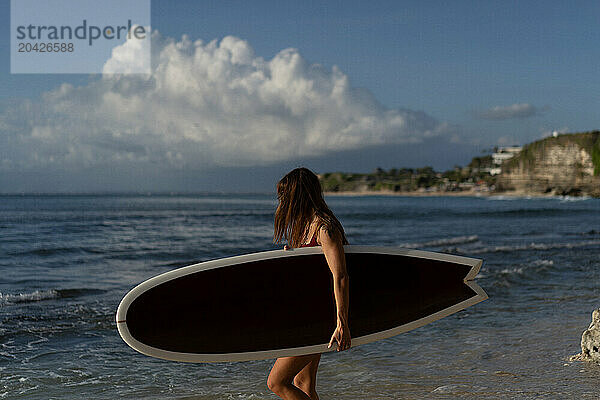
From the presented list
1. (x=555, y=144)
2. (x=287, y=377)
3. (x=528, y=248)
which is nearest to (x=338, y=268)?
(x=287, y=377)

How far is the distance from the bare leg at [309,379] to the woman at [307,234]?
0.13 feet

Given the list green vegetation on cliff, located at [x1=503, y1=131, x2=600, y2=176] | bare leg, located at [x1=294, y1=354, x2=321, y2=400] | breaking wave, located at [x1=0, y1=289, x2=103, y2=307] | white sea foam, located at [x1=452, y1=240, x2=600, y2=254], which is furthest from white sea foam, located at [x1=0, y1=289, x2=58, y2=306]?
green vegetation on cliff, located at [x1=503, y1=131, x2=600, y2=176]

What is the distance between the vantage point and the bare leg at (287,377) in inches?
96.9

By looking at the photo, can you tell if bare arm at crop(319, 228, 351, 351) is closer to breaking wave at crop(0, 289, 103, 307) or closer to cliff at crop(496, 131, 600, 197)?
breaking wave at crop(0, 289, 103, 307)

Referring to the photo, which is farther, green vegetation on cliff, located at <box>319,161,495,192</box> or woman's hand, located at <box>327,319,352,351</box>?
green vegetation on cliff, located at <box>319,161,495,192</box>

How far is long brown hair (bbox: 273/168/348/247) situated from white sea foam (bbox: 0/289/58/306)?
5.96m

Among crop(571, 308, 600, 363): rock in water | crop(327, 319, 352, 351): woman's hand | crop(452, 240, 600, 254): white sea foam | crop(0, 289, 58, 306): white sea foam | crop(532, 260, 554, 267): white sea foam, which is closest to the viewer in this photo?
crop(327, 319, 352, 351): woman's hand

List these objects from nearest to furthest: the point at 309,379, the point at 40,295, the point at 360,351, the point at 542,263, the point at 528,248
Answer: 1. the point at 309,379
2. the point at 360,351
3. the point at 40,295
4. the point at 542,263
5. the point at 528,248

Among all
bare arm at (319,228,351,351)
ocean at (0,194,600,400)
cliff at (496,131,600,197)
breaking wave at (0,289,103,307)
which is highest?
cliff at (496,131,600,197)

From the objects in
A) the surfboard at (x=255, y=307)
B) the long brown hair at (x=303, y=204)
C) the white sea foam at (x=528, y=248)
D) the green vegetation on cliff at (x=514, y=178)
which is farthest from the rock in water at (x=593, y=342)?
the green vegetation on cliff at (x=514, y=178)

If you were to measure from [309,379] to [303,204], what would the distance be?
2.97ft

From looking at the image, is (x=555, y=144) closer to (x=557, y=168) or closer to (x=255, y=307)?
(x=557, y=168)

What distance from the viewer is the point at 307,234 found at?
246 centimetres

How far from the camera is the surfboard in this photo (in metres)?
2.59
